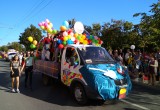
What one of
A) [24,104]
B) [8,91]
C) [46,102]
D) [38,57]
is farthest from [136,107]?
[38,57]

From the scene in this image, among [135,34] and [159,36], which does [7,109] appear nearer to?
[159,36]

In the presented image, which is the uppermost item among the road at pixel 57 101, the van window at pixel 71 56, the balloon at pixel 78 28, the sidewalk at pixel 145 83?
the balloon at pixel 78 28

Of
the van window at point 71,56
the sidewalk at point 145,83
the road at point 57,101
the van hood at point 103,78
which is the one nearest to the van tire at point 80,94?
the road at point 57,101

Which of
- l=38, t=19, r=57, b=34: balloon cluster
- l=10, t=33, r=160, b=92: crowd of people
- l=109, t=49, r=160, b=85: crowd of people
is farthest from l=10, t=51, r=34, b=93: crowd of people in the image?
l=109, t=49, r=160, b=85: crowd of people

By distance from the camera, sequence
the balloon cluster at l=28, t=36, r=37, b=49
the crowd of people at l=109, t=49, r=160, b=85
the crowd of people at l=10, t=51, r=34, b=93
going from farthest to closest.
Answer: the balloon cluster at l=28, t=36, r=37, b=49, the crowd of people at l=109, t=49, r=160, b=85, the crowd of people at l=10, t=51, r=34, b=93

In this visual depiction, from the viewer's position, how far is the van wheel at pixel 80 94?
8.85 m

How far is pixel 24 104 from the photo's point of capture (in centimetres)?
919

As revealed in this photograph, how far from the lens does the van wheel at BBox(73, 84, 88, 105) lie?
885 cm

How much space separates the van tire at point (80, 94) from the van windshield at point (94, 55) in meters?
0.85

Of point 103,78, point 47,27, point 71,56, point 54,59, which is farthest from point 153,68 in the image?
point 103,78

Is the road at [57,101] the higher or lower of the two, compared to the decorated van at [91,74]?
lower

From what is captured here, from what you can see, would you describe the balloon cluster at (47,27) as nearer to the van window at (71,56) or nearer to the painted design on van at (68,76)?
the van window at (71,56)

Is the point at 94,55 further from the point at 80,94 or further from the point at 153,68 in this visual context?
the point at 153,68

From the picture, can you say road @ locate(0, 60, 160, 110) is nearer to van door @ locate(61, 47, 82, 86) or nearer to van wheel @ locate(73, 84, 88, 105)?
van wheel @ locate(73, 84, 88, 105)
